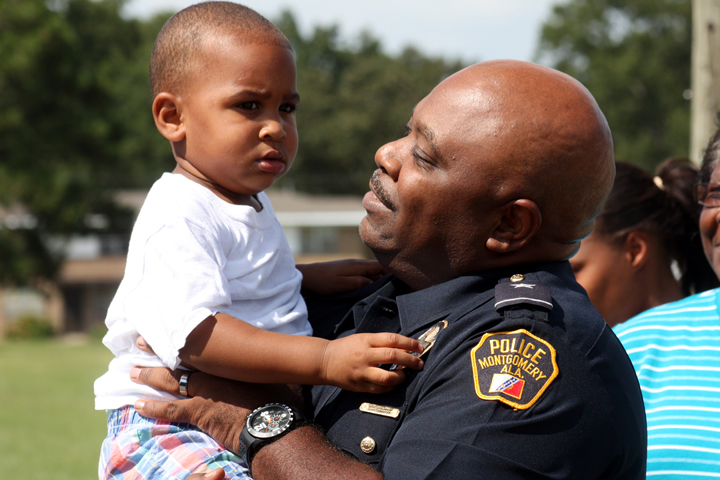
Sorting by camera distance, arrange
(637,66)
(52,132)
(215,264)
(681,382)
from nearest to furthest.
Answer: (215,264) → (681,382) → (52,132) → (637,66)

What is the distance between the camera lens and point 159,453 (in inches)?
86.4

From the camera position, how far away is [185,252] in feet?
7.01

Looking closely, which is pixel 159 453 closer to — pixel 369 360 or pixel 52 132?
pixel 369 360

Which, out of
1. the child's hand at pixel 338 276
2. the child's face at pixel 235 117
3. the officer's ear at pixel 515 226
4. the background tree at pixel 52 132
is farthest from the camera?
the background tree at pixel 52 132

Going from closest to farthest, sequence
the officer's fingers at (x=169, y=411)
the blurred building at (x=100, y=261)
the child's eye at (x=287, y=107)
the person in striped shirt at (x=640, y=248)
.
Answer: the officer's fingers at (x=169, y=411), the child's eye at (x=287, y=107), the person in striped shirt at (x=640, y=248), the blurred building at (x=100, y=261)

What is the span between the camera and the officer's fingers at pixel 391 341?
1947 mm

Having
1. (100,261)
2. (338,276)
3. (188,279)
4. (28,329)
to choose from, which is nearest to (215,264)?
(188,279)

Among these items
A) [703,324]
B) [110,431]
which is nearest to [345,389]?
[110,431]

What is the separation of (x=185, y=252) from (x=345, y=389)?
604 millimetres

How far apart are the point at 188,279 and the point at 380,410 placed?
65cm

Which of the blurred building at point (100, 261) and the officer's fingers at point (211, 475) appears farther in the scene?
the blurred building at point (100, 261)

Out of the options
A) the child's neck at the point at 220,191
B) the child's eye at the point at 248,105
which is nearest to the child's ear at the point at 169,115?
the child's neck at the point at 220,191

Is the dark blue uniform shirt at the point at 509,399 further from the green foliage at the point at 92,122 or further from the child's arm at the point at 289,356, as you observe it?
the green foliage at the point at 92,122

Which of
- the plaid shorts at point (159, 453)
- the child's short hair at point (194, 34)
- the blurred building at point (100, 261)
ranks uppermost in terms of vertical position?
the child's short hair at point (194, 34)
